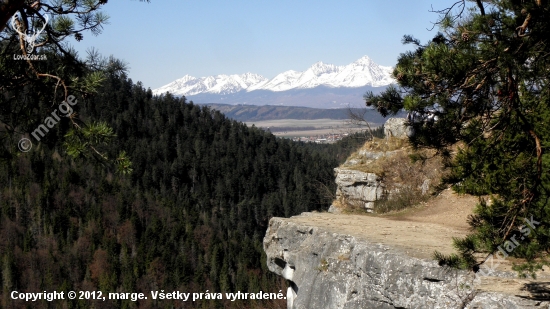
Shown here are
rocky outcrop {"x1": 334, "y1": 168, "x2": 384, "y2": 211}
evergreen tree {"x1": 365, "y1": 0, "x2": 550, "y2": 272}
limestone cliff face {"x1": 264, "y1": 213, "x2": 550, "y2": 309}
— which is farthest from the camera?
rocky outcrop {"x1": 334, "y1": 168, "x2": 384, "y2": 211}

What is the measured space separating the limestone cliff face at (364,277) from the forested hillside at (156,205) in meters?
38.5

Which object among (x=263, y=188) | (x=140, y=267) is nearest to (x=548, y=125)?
(x=140, y=267)

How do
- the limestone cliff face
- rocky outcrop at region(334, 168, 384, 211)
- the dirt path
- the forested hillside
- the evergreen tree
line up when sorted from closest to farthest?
the evergreen tree
the dirt path
the limestone cliff face
rocky outcrop at region(334, 168, 384, 211)
the forested hillside

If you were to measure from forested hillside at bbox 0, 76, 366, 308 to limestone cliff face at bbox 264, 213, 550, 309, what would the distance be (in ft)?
126

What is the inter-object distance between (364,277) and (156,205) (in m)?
81.7

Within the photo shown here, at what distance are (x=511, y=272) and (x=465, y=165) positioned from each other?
12.1 feet

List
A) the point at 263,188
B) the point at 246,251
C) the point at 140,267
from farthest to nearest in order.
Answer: the point at 263,188 → the point at 246,251 → the point at 140,267

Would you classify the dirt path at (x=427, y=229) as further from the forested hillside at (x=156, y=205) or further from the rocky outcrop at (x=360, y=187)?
the forested hillside at (x=156, y=205)

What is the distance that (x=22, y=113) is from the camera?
5992 millimetres

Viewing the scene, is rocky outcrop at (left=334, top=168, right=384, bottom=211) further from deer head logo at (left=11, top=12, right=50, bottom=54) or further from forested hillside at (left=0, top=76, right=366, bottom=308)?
forested hillside at (left=0, top=76, right=366, bottom=308)

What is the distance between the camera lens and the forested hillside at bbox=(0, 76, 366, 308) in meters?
70.8

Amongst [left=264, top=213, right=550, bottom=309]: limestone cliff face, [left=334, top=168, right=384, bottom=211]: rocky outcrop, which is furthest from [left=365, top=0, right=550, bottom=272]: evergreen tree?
[left=334, top=168, right=384, bottom=211]: rocky outcrop

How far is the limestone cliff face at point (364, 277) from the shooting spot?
870 centimetres

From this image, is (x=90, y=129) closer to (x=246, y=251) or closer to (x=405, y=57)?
(x=405, y=57)
